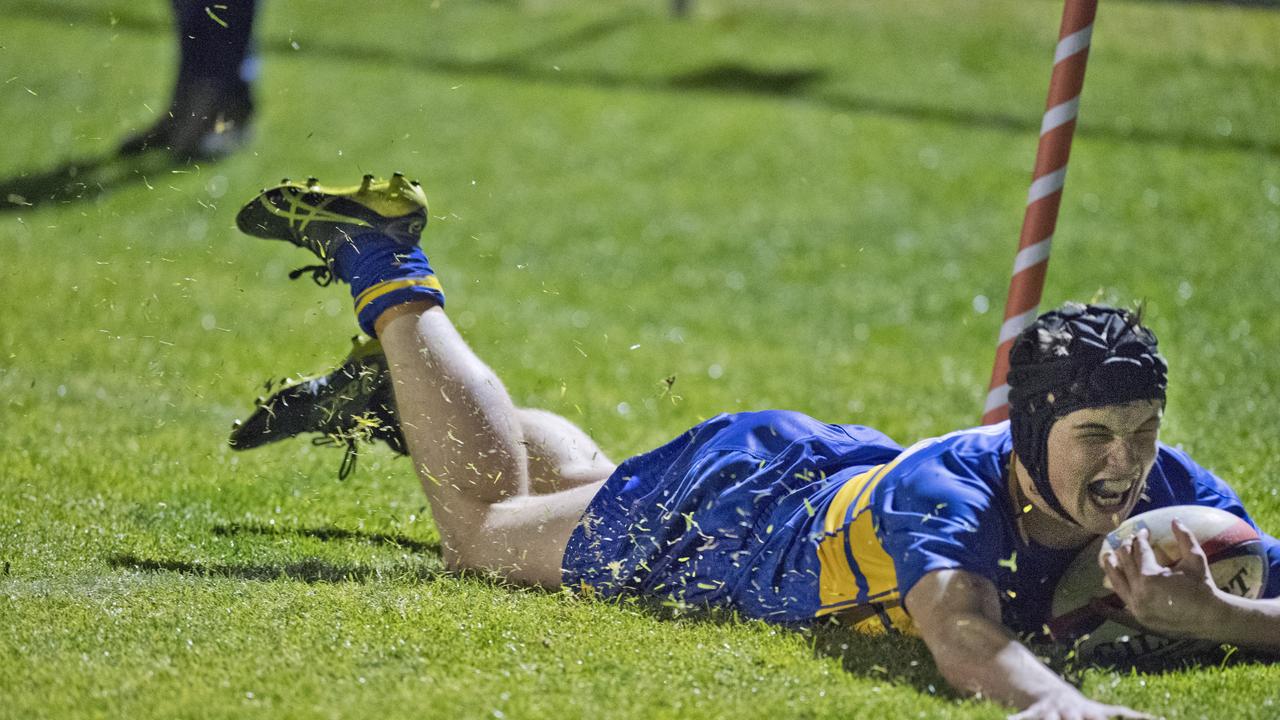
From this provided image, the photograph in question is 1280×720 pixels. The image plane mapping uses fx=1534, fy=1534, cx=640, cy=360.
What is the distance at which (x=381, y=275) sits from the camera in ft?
16.9

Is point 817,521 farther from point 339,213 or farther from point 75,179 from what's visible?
point 75,179

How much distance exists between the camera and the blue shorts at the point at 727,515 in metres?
4.50

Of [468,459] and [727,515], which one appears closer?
[727,515]

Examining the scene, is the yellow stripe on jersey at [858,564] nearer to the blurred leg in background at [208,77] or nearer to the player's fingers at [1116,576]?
the player's fingers at [1116,576]

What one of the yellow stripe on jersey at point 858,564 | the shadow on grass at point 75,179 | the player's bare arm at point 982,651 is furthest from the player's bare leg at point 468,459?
the shadow on grass at point 75,179

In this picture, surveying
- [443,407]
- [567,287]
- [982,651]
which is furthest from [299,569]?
[567,287]

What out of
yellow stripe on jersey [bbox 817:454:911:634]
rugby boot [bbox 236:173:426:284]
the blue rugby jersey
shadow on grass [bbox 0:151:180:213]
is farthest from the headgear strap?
shadow on grass [bbox 0:151:180:213]

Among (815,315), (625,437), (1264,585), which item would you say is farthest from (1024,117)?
(1264,585)

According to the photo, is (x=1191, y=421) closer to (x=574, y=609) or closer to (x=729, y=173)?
(x=574, y=609)

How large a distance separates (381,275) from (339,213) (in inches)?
12.0

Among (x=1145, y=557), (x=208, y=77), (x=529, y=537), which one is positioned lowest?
(x=529, y=537)

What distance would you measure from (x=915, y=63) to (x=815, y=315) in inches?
245

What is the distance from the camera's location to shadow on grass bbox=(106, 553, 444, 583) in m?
4.93

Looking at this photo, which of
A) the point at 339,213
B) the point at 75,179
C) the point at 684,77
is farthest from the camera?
the point at 684,77
